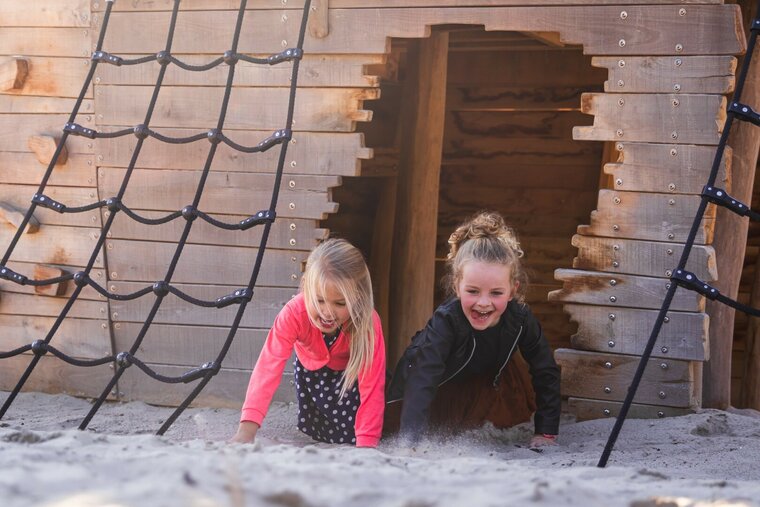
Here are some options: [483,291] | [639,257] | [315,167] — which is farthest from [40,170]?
[639,257]

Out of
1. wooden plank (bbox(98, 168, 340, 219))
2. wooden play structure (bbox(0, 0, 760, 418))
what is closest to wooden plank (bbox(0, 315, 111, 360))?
wooden play structure (bbox(0, 0, 760, 418))

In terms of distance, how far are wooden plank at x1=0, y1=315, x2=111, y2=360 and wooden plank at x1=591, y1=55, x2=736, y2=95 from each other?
8.17ft

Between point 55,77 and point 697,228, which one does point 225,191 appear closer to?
point 55,77

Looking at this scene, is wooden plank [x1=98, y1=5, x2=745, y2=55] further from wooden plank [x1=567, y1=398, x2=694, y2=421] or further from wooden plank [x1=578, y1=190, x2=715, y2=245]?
wooden plank [x1=567, y1=398, x2=694, y2=421]

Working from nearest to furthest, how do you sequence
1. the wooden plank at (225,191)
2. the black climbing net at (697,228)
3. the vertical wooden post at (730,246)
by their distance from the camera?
the black climbing net at (697,228) < the vertical wooden post at (730,246) < the wooden plank at (225,191)

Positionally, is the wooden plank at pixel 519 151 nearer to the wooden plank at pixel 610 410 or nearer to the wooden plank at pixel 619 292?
the wooden plank at pixel 619 292

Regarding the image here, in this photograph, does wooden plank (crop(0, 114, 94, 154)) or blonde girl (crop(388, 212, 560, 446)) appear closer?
blonde girl (crop(388, 212, 560, 446))

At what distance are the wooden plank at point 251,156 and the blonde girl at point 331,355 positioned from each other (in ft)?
2.16

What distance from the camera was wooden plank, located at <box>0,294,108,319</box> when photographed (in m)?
4.37

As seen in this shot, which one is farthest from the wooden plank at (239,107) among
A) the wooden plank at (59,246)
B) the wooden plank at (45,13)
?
the wooden plank at (59,246)

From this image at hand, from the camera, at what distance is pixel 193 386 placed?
433 cm

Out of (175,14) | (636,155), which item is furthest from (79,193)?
(636,155)

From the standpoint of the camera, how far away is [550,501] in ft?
6.43

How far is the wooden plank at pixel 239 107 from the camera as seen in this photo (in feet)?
13.2
